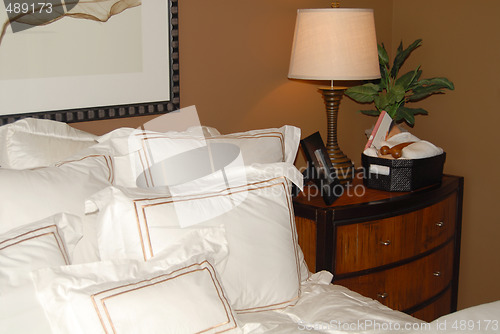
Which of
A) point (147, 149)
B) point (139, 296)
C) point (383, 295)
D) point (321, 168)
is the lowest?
point (383, 295)

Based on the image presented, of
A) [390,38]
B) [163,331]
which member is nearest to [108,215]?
[163,331]

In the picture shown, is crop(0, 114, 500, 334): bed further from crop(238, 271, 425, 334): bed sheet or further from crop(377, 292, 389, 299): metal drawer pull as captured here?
crop(377, 292, 389, 299): metal drawer pull

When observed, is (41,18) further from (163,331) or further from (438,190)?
(438,190)

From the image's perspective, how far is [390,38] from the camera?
3.04m

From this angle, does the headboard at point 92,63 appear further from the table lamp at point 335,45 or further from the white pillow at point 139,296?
the white pillow at point 139,296

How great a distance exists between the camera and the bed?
135cm

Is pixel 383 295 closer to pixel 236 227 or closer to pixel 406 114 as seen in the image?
pixel 406 114

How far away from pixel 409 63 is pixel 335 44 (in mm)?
850

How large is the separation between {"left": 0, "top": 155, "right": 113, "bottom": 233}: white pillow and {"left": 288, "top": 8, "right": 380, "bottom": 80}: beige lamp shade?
995 mm

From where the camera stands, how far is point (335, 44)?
2283 millimetres

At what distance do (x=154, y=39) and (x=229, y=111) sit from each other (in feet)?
1.54

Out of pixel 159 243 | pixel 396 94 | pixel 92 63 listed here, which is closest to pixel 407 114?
pixel 396 94

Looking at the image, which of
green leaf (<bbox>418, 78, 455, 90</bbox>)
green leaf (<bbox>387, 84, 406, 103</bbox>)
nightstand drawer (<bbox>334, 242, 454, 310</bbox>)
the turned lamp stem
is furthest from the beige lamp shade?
nightstand drawer (<bbox>334, 242, 454, 310</bbox>)

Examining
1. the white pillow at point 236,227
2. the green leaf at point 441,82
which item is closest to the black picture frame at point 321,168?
the white pillow at point 236,227
